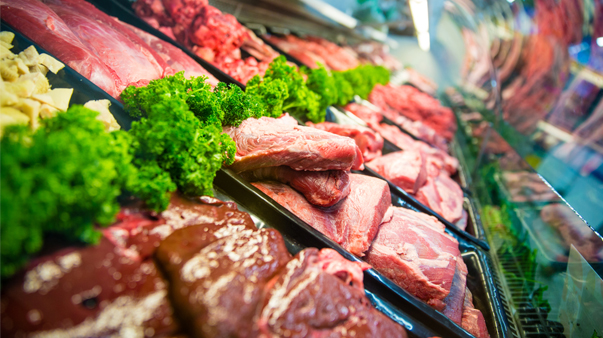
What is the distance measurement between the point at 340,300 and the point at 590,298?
2.09 metres

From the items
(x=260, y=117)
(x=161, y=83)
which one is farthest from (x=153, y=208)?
(x=260, y=117)

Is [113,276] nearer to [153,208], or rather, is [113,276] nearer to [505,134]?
[153,208]

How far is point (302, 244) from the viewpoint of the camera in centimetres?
202

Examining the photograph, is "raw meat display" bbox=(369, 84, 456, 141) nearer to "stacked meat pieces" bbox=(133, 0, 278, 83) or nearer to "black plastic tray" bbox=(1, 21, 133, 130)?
"stacked meat pieces" bbox=(133, 0, 278, 83)

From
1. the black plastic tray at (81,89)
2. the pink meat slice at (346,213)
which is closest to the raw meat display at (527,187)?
the pink meat slice at (346,213)

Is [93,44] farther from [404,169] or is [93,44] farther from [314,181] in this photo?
[404,169]

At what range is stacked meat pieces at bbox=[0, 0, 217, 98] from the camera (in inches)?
80.4

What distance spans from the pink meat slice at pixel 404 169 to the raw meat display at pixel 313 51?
2.61 meters

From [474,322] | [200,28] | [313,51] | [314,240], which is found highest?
[313,51]

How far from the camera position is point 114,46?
249cm

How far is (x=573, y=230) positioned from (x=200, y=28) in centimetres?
435

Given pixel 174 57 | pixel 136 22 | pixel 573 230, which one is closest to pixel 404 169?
pixel 573 230

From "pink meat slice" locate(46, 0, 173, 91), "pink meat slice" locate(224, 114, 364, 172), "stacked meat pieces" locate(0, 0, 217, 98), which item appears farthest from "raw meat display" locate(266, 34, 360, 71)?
"pink meat slice" locate(224, 114, 364, 172)

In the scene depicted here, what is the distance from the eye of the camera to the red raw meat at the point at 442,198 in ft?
11.1
